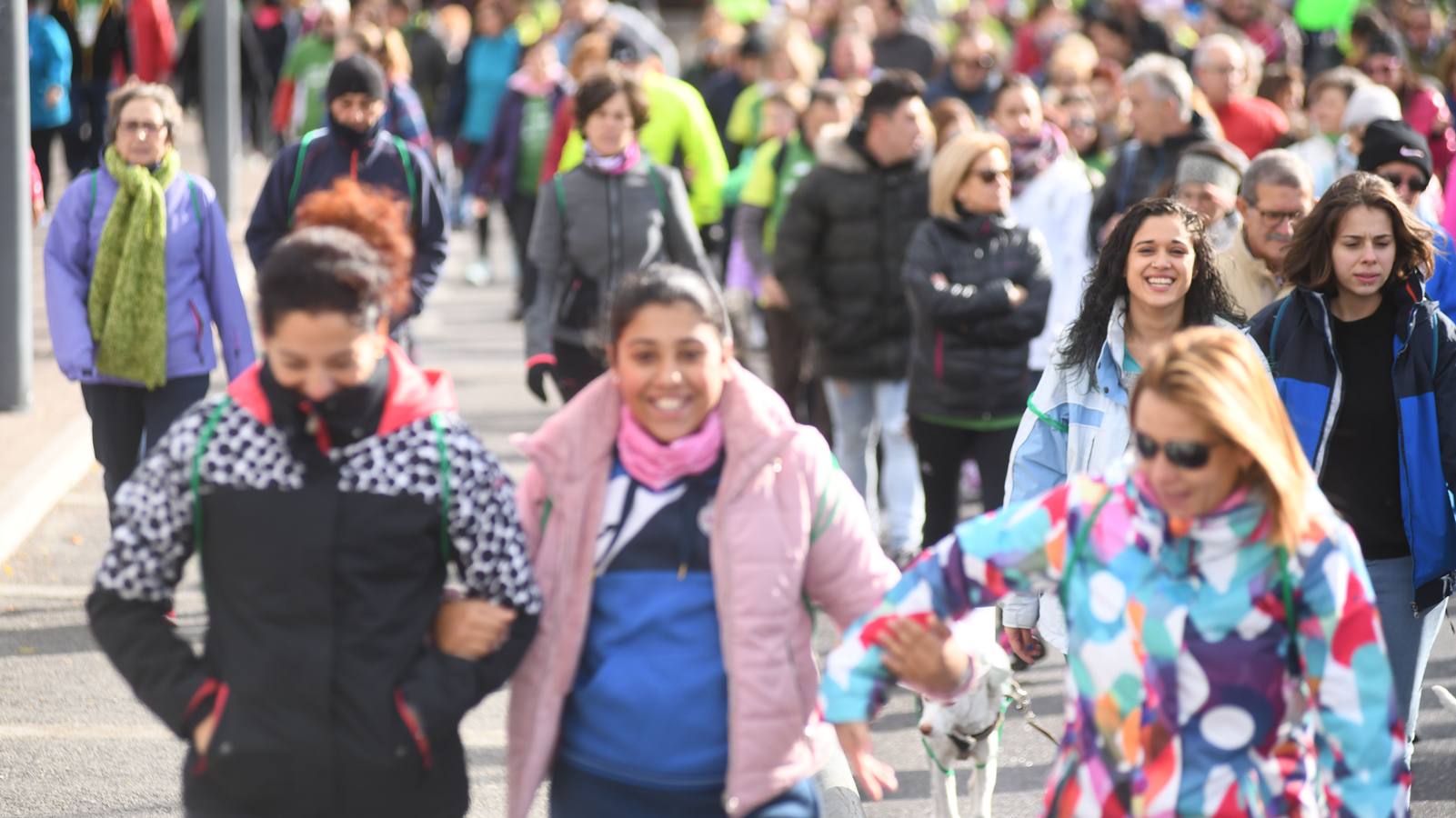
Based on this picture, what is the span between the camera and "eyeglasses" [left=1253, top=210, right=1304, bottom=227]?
22.7ft

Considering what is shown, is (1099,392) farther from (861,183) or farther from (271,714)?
(861,183)

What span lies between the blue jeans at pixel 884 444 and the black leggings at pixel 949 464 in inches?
26.3

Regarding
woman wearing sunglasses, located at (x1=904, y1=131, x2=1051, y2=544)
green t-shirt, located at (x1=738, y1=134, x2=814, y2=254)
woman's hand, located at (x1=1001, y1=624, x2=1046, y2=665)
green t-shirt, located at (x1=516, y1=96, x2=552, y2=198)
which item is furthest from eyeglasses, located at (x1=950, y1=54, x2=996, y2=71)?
woman's hand, located at (x1=1001, y1=624, x2=1046, y2=665)

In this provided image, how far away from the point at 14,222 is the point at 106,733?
5510 millimetres

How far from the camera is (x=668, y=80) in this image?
12883mm

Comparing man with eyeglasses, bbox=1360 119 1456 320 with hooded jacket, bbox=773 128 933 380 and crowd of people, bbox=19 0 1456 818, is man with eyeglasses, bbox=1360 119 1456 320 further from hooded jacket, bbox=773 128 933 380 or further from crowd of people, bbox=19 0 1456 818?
hooded jacket, bbox=773 128 933 380

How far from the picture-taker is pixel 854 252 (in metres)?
9.30

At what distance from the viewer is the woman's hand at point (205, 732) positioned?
3.79 m

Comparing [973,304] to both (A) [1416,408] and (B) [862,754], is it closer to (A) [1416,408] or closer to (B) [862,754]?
(A) [1416,408]

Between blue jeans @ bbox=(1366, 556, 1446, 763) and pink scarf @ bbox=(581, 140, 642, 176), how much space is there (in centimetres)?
388

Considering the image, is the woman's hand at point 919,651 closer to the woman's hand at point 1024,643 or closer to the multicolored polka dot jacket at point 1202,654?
the multicolored polka dot jacket at point 1202,654

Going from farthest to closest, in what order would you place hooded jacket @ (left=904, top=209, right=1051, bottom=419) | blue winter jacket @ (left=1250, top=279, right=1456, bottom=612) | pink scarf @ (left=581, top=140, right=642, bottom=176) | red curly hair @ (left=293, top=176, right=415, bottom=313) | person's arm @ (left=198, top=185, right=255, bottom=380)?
pink scarf @ (left=581, top=140, right=642, bottom=176) → hooded jacket @ (left=904, top=209, right=1051, bottom=419) → person's arm @ (left=198, top=185, right=255, bottom=380) → blue winter jacket @ (left=1250, top=279, right=1456, bottom=612) → red curly hair @ (left=293, top=176, right=415, bottom=313)

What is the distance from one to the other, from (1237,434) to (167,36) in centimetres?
2034

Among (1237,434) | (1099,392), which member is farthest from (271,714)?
(1099,392)
